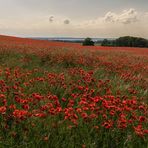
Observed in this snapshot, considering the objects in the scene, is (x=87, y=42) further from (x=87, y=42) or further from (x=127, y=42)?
(x=127, y=42)

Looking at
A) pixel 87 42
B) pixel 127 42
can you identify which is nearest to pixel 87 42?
pixel 87 42

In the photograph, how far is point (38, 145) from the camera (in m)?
4.17

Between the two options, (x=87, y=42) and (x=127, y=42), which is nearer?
(x=87, y=42)

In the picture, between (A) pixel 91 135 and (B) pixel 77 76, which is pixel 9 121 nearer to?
(A) pixel 91 135

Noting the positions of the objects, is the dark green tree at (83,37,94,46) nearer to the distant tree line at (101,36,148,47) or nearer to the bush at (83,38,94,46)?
the bush at (83,38,94,46)

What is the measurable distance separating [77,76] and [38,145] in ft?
15.3

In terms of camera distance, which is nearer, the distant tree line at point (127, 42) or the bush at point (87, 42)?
the bush at point (87, 42)

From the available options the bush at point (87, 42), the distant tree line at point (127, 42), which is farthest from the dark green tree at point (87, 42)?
the distant tree line at point (127, 42)

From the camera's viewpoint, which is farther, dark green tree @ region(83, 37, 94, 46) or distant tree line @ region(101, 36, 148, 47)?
distant tree line @ region(101, 36, 148, 47)

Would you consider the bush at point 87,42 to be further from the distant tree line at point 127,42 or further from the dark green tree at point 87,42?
the distant tree line at point 127,42

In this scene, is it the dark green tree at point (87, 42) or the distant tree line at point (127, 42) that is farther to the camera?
the distant tree line at point (127, 42)

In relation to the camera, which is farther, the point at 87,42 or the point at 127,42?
the point at 127,42

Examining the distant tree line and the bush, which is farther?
the distant tree line

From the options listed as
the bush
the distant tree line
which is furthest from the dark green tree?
the distant tree line
